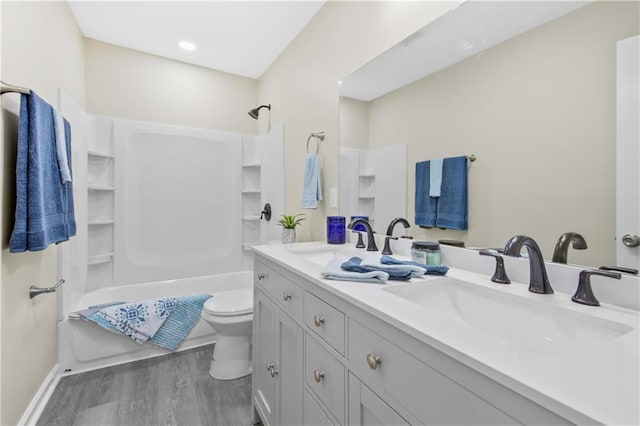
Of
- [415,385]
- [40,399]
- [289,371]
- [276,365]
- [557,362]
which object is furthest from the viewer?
[40,399]

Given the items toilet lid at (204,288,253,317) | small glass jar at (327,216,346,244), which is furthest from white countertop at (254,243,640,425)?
toilet lid at (204,288,253,317)

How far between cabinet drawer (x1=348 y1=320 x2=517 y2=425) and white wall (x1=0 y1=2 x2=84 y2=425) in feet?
5.23

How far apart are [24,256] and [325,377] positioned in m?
1.66

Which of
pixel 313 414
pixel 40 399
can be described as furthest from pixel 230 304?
pixel 313 414

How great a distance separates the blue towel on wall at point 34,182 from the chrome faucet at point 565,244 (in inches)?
80.2

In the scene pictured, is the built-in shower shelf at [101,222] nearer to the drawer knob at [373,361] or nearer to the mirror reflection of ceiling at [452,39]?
the mirror reflection of ceiling at [452,39]

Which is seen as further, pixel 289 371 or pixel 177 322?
pixel 177 322

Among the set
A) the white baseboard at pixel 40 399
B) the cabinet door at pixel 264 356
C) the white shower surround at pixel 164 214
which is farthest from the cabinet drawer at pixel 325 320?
the white shower surround at pixel 164 214

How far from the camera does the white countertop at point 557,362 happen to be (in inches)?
15.3

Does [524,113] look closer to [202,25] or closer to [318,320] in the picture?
[318,320]

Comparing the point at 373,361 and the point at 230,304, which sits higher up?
the point at 373,361

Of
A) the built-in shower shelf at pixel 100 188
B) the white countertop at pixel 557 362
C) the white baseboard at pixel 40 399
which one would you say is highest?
the built-in shower shelf at pixel 100 188

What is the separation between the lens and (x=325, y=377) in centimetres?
95

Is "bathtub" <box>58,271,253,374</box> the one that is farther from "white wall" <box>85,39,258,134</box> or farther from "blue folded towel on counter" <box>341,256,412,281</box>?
"blue folded towel on counter" <box>341,256,412,281</box>
